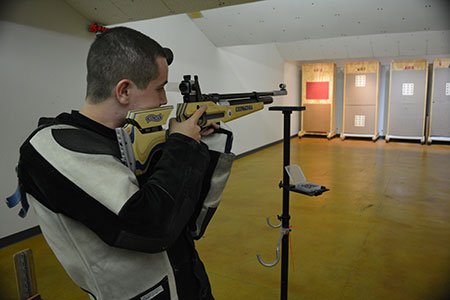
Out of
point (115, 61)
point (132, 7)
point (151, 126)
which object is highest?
point (132, 7)

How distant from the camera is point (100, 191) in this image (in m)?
0.61

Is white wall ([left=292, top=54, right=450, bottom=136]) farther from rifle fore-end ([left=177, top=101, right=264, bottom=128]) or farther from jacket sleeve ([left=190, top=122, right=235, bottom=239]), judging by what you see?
jacket sleeve ([left=190, top=122, right=235, bottom=239])

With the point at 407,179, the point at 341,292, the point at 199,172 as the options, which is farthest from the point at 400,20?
the point at 199,172

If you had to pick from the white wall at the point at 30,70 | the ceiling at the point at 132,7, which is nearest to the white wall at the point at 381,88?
the ceiling at the point at 132,7

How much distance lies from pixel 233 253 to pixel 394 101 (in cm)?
674

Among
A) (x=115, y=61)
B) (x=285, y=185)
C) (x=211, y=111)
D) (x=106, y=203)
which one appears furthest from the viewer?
(x=285, y=185)

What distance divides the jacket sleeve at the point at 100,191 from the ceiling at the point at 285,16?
2288 millimetres

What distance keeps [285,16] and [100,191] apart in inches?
147

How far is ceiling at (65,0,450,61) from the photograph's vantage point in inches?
107

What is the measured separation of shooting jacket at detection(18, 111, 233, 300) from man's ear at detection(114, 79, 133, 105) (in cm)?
8

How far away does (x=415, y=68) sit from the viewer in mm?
7105

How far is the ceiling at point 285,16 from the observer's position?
2.71 meters

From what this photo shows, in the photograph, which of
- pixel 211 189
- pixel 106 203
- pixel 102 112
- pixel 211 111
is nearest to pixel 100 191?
pixel 106 203

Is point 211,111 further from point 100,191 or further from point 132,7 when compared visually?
point 132,7
